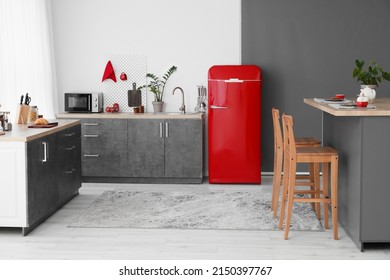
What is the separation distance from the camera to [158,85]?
8.01 metres

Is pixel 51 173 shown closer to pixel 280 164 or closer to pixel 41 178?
pixel 41 178

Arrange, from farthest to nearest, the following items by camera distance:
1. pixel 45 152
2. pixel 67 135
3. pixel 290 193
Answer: pixel 67 135
pixel 45 152
pixel 290 193

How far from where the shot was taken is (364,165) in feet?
15.3

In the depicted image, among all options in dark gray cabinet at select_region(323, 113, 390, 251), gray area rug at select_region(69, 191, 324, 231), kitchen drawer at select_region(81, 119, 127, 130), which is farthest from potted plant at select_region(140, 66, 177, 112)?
dark gray cabinet at select_region(323, 113, 390, 251)

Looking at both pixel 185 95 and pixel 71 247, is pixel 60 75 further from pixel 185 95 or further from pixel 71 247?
pixel 71 247

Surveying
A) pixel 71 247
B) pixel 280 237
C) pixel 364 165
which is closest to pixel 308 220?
pixel 280 237

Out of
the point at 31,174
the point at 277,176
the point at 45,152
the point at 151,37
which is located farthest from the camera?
the point at 151,37

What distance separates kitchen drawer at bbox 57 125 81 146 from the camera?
Result: 6055 mm

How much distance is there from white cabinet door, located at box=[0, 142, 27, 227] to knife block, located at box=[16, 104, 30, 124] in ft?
3.34

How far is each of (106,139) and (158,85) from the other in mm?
992

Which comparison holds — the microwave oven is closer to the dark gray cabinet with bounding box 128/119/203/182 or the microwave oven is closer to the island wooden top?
the island wooden top

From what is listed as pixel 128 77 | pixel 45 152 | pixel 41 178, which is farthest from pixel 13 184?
pixel 128 77

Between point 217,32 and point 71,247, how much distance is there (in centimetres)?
391

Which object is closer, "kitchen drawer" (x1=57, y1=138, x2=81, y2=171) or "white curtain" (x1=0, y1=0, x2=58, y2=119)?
"kitchen drawer" (x1=57, y1=138, x2=81, y2=171)
